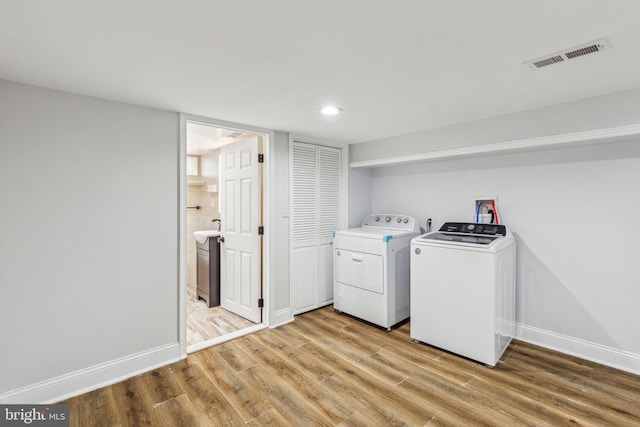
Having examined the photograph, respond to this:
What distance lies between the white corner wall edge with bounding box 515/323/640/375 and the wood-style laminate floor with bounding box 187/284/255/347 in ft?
9.02

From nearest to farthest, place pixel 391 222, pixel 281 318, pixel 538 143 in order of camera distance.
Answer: pixel 538 143 → pixel 281 318 → pixel 391 222

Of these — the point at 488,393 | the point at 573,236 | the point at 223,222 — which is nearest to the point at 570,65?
the point at 573,236

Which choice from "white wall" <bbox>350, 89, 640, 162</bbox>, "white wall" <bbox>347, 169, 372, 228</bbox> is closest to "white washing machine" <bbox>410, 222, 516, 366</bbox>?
"white wall" <bbox>350, 89, 640, 162</bbox>

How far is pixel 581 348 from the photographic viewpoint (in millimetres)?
2551

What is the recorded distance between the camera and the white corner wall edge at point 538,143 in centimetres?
216

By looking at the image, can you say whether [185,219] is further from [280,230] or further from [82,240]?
[280,230]

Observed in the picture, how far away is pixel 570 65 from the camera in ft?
5.67

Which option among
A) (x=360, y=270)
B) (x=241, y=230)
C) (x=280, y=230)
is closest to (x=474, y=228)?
(x=360, y=270)

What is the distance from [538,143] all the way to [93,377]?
12.6 ft

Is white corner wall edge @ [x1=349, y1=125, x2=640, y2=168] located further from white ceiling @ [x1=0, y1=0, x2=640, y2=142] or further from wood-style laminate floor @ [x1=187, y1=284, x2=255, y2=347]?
wood-style laminate floor @ [x1=187, y1=284, x2=255, y2=347]

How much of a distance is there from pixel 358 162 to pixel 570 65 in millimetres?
2351

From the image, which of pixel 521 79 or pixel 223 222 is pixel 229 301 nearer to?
pixel 223 222

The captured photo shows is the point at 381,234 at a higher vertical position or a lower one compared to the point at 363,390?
higher

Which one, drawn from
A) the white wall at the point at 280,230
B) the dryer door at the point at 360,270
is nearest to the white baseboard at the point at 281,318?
the white wall at the point at 280,230
